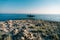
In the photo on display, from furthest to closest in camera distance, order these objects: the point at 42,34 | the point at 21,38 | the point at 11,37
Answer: the point at 42,34 → the point at 11,37 → the point at 21,38

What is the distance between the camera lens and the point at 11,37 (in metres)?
4.11

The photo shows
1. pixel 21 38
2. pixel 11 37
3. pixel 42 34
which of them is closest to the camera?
pixel 21 38

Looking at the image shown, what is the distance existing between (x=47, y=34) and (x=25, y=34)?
1.04 meters

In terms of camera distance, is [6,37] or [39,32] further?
[39,32]

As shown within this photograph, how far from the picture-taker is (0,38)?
3.87m

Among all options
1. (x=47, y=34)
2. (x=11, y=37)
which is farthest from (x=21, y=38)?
(x=47, y=34)

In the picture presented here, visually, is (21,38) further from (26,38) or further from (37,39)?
(37,39)

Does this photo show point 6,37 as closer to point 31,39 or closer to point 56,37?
point 31,39

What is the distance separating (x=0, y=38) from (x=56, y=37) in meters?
1.95

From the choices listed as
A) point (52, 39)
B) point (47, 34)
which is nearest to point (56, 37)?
point (52, 39)

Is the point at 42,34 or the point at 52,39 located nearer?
the point at 52,39

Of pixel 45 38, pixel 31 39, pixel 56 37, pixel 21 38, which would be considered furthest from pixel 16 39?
pixel 56 37

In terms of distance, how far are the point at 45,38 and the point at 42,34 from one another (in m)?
0.30

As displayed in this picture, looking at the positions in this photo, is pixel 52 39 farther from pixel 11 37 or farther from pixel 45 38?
pixel 11 37
